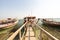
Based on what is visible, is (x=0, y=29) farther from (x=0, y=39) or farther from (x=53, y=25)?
(x=53, y=25)

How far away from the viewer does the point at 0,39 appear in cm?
855

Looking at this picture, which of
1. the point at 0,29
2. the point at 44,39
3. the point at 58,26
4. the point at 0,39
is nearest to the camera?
the point at 44,39

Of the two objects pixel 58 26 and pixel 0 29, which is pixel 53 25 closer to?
pixel 58 26

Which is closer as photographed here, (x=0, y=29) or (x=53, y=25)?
(x=0, y=29)

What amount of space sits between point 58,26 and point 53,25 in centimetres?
113

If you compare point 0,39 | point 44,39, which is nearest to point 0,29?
point 0,39

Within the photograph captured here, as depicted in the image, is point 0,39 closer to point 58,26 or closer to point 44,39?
point 44,39

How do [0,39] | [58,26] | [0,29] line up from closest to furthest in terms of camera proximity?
[0,39] < [0,29] < [58,26]

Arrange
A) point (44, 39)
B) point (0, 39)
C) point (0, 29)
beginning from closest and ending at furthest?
point (44, 39)
point (0, 39)
point (0, 29)

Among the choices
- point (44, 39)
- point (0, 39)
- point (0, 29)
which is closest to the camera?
point (44, 39)

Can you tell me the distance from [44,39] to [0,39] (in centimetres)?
521

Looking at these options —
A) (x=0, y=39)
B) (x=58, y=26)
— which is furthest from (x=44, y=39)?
(x=58, y=26)

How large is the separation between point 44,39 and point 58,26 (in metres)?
8.87

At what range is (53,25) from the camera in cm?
1616
